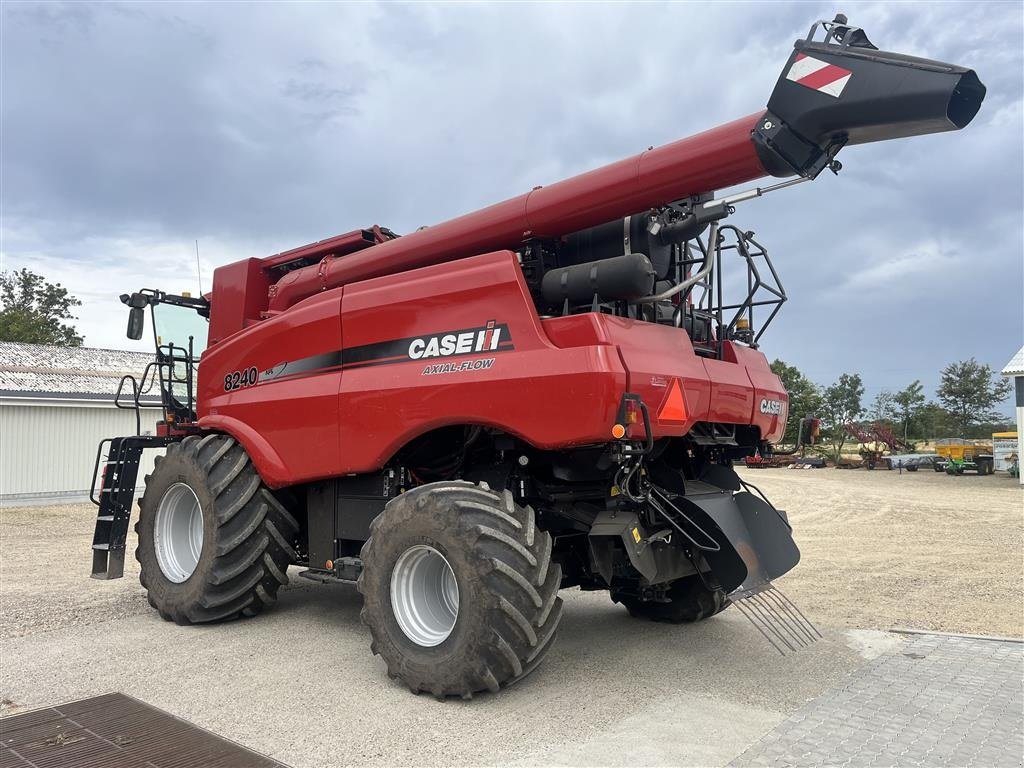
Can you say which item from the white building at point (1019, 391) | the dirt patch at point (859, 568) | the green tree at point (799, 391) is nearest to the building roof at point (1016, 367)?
the white building at point (1019, 391)

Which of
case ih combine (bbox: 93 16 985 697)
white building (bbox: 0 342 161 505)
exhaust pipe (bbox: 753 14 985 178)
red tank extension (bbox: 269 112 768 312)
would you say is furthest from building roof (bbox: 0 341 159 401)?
exhaust pipe (bbox: 753 14 985 178)

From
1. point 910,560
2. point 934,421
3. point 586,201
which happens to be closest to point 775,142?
point 586,201

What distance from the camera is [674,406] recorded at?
448cm

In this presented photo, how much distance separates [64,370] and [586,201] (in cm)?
2182

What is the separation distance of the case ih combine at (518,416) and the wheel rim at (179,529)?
0.02 metres

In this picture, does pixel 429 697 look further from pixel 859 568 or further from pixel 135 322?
pixel 859 568

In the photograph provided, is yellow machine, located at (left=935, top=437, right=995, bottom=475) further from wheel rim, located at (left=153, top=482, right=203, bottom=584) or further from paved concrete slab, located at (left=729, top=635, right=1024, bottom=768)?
wheel rim, located at (left=153, top=482, right=203, bottom=584)

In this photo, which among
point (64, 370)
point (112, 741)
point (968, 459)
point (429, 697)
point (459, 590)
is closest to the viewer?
point (112, 741)

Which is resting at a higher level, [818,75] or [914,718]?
[818,75]

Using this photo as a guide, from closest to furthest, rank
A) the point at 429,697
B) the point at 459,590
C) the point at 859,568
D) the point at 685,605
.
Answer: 1. the point at 459,590
2. the point at 429,697
3. the point at 685,605
4. the point at 859,568

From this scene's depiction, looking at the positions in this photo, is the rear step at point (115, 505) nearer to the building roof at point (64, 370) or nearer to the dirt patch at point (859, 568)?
the dirt patch at point (859, 568)

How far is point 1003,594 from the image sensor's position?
7547 millimetres

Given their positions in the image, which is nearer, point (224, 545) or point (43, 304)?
point (224, 545)

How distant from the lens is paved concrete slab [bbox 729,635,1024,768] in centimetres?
352
